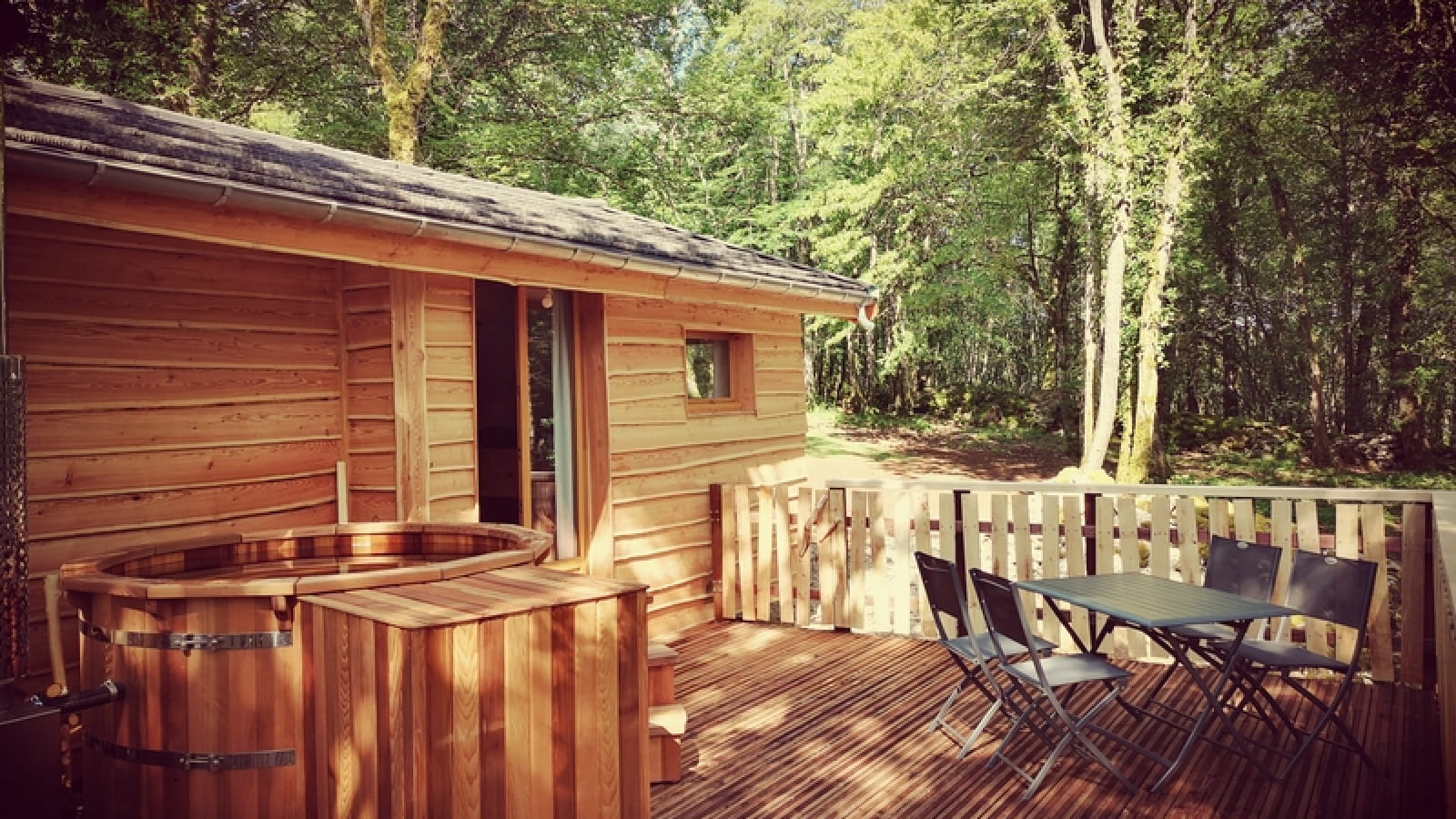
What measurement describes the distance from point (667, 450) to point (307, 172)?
356cm

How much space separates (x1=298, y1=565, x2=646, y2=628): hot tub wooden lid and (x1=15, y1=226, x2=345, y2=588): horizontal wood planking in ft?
7.69

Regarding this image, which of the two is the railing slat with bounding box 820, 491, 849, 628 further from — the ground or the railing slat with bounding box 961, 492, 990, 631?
the ground

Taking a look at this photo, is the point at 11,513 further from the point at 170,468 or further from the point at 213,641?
the point at 170,468

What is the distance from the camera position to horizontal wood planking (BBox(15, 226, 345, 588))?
404 centimetres

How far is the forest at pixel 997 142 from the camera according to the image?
1474cm

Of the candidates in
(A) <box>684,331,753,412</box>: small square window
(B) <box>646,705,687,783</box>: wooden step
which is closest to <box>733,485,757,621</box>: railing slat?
(A) <box>684,331,753,412</box>: small square window

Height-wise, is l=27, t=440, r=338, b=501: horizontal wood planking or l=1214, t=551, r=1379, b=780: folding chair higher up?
l=27, t=440, r=338, b=501: horizontal wood planking

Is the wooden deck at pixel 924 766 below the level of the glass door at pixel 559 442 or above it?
below

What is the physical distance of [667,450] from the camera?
280 inches

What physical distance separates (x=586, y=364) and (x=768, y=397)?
2517 millimetres

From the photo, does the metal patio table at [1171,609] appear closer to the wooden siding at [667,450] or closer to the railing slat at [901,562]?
the railing slat at [901,562]

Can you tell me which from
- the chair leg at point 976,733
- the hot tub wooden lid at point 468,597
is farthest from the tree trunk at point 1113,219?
the hot tub wooden lid at point 468,597

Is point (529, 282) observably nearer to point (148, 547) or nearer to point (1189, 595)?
point (148, 547)

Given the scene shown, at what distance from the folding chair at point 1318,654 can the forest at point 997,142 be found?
11.3 meters
